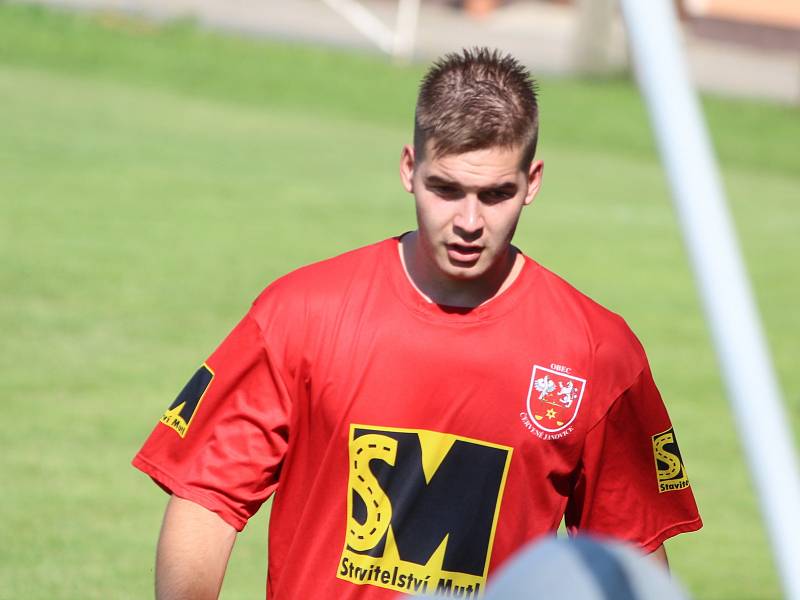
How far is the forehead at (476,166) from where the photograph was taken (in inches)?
149

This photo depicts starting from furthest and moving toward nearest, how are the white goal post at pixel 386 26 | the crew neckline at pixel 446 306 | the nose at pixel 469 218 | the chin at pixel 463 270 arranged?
1. the white goal post at pixel 386 26
2. the crew neckline at pixel 446 306
3. the chin at pixel 463 270
4. the nose at pixel 469 218

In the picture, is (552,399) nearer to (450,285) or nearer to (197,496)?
(450,285)

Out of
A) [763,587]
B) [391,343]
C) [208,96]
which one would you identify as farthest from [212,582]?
[208,96]

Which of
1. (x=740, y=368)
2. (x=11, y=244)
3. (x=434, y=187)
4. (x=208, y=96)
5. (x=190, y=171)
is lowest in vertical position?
(x=740, y=368)

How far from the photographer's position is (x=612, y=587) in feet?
6.08

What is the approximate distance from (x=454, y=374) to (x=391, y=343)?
18 centimetres

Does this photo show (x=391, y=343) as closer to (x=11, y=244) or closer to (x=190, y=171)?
(x=11, y=244)

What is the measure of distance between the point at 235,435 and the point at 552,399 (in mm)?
802

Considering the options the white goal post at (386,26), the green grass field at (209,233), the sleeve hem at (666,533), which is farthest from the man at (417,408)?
the white goal post at (386,26)

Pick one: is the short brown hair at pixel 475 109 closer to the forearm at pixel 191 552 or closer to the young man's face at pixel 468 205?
the young man's face at pixel 468 205

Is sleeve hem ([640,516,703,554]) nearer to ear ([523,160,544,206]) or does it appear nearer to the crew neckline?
the crew neckline

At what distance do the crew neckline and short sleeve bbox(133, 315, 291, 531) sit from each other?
38cm

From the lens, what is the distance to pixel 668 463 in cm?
412

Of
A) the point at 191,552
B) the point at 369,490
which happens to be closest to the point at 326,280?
the point at 369,490
